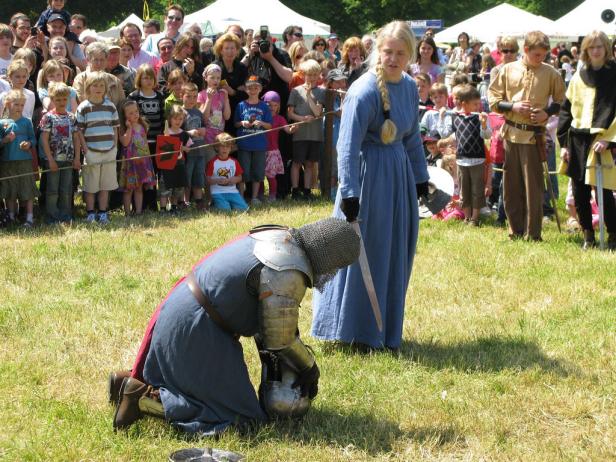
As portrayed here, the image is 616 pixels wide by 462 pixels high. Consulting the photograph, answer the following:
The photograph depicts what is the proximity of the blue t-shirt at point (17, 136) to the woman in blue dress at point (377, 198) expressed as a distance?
14.6 feet

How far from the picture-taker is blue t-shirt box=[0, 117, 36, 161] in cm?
945

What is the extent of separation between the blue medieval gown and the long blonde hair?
4cm

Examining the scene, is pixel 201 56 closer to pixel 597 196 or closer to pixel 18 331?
pixel 597 196

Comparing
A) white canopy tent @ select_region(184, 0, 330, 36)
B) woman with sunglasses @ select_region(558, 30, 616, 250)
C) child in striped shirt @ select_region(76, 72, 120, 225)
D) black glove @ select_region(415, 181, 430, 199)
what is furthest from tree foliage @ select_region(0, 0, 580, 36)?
black glove @ select_region(415, 181, 430, 199)

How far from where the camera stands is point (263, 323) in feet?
15.1

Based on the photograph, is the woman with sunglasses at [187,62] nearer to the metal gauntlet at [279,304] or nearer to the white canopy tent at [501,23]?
the metal gauntlet at [279,304]

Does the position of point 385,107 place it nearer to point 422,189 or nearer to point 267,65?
point 422,189

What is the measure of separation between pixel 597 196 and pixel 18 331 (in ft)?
17.4

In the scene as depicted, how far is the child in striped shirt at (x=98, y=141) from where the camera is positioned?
9836 mm

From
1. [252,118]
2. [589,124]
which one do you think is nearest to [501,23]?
[252,118]

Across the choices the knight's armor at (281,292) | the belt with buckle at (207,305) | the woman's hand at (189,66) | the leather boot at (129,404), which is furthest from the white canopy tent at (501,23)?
the leather boot at (129,404)

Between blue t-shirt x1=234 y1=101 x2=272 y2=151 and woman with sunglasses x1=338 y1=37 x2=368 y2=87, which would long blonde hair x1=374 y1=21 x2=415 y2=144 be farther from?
woman with sunglasses x1=338 y1=37 x2=368 y2=87

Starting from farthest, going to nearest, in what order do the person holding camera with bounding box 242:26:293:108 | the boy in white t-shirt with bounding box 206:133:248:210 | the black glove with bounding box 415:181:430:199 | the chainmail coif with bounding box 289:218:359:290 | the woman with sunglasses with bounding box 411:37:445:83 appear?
the woman with sunglasses with bounding box 411:37:445:83, the person holding camera with bounding box 242:26:293:108, the boy in white t-shirt with bounding box 206:133:248:210, the black glove with bounding box 415:181:430:199, the chainmail coif with bounding box 289:218:359:290

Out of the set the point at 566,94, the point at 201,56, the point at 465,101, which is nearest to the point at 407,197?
the point at 566,94
